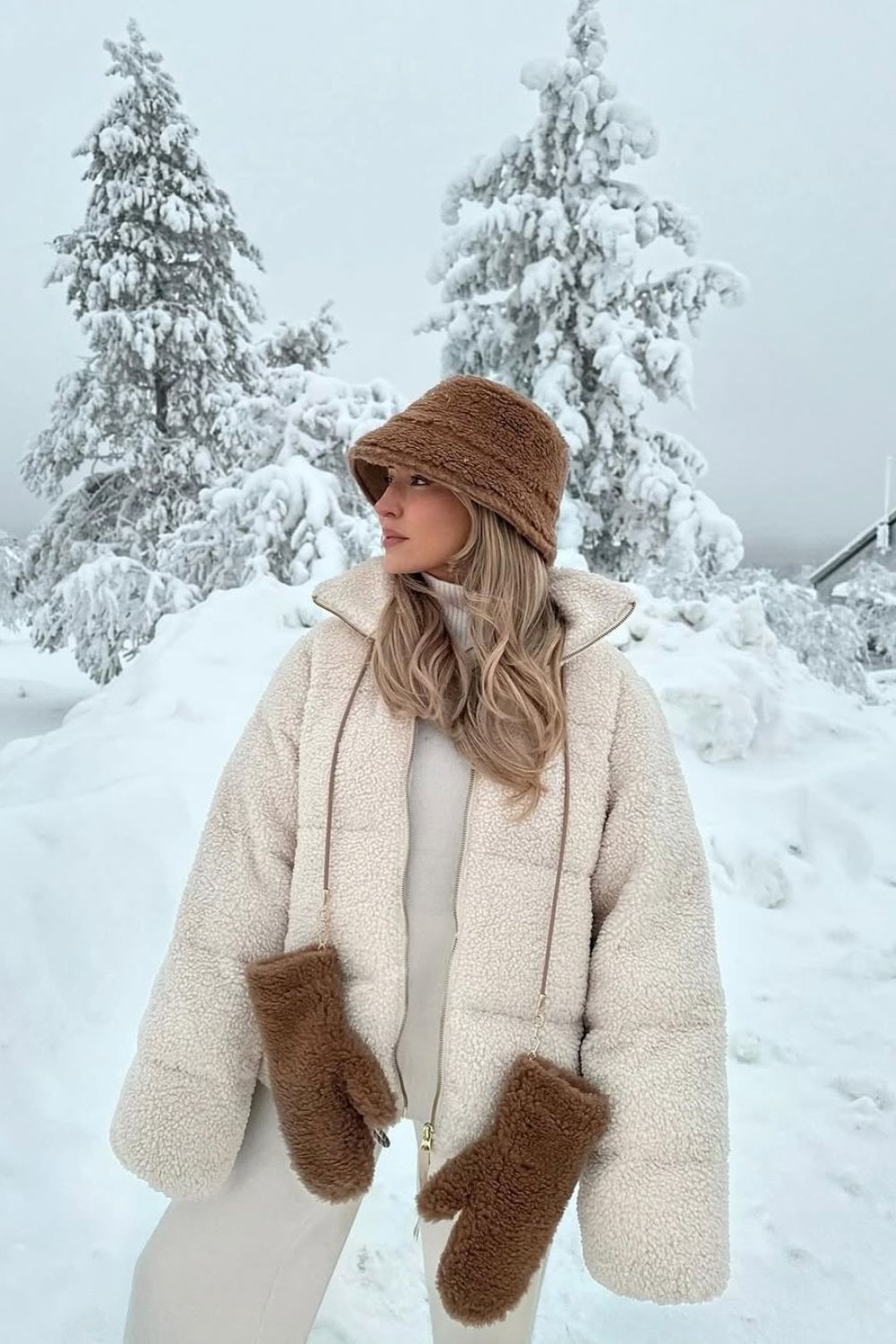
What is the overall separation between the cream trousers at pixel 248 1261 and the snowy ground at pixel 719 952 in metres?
0.63

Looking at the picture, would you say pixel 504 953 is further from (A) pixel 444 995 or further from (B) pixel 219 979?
(B) pixel 219 979

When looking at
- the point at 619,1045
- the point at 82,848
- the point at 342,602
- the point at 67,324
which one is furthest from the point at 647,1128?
the point at 67,324

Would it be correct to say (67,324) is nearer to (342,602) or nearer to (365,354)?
(365,354)

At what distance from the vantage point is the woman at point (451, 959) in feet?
3.48

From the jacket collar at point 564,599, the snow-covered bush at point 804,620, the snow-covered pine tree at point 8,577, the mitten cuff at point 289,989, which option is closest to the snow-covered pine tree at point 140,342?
the snow-covered pine tree at point 8,577

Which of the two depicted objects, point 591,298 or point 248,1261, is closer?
point 248,1261

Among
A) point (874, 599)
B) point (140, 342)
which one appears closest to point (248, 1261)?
point (140, 342)

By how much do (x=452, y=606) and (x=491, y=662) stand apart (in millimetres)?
168

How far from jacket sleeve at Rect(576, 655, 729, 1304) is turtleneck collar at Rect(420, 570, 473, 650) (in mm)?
290

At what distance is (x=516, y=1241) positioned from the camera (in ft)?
3.37

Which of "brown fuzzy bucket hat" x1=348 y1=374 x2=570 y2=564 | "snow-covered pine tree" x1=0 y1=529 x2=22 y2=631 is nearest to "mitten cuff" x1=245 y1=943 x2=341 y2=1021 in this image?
"brown fuzzy bucket hat" x1=348 y1=374 x2=570 y2=564

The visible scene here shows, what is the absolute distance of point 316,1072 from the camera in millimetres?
1088

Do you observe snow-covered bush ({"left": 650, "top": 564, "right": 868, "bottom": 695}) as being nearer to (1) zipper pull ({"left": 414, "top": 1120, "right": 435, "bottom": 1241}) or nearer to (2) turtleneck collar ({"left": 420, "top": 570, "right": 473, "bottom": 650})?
(2) turtleneck collar ({"left": 420, "top": 570, "right": 473, "bottom": 650})

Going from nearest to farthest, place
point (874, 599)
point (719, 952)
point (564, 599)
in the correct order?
1. point (564, 599)
2. point (719, 952)
3. point (874, 599)
